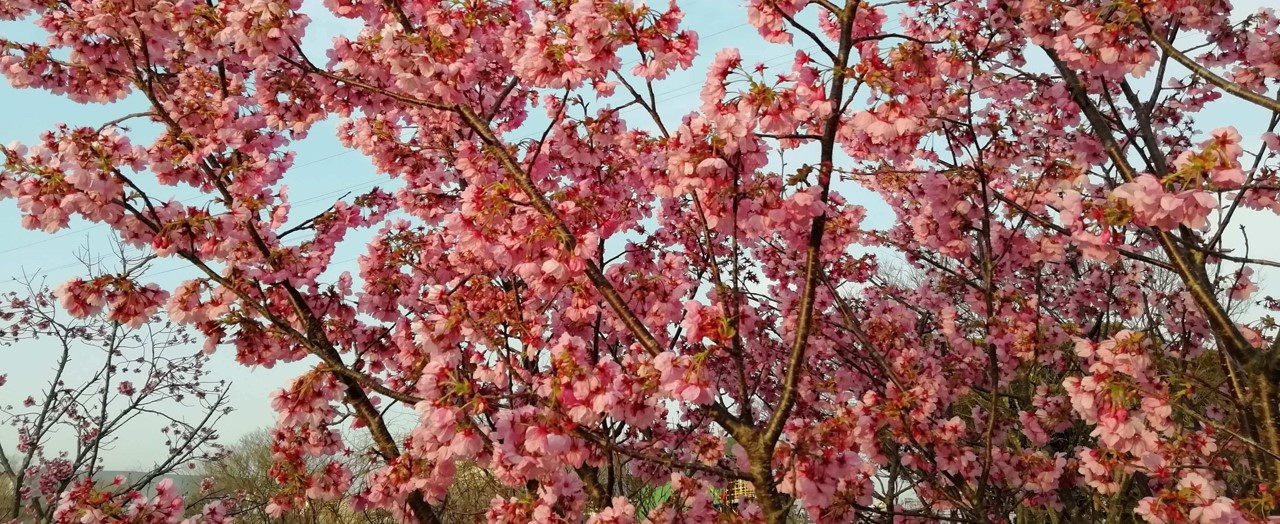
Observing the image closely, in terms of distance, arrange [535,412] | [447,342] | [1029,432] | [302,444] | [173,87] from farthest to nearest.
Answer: [1029,432], [173,87], [302,444], [447,342], [535,412]

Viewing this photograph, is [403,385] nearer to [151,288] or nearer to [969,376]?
[151,288]

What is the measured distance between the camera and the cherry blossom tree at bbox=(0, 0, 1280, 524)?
3000 mm

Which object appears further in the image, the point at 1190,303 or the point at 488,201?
the point at 1190,303

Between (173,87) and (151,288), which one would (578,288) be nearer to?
(151,288)

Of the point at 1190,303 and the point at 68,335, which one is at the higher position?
the point at 68,335

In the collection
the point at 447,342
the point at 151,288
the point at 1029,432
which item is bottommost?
the point at 1029,432

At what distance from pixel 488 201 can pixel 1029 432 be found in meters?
4.11

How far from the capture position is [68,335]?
1013cm

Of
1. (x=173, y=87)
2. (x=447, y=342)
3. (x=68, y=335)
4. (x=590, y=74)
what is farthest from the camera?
(x=68, y=335)

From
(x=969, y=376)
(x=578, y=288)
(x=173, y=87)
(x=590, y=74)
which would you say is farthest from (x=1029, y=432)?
(x=173, y=87)

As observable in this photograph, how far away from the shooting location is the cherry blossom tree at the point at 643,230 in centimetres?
300

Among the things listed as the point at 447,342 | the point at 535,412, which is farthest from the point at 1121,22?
the point at 447,342

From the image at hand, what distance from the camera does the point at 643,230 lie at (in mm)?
5180

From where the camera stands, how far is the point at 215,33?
379cm
